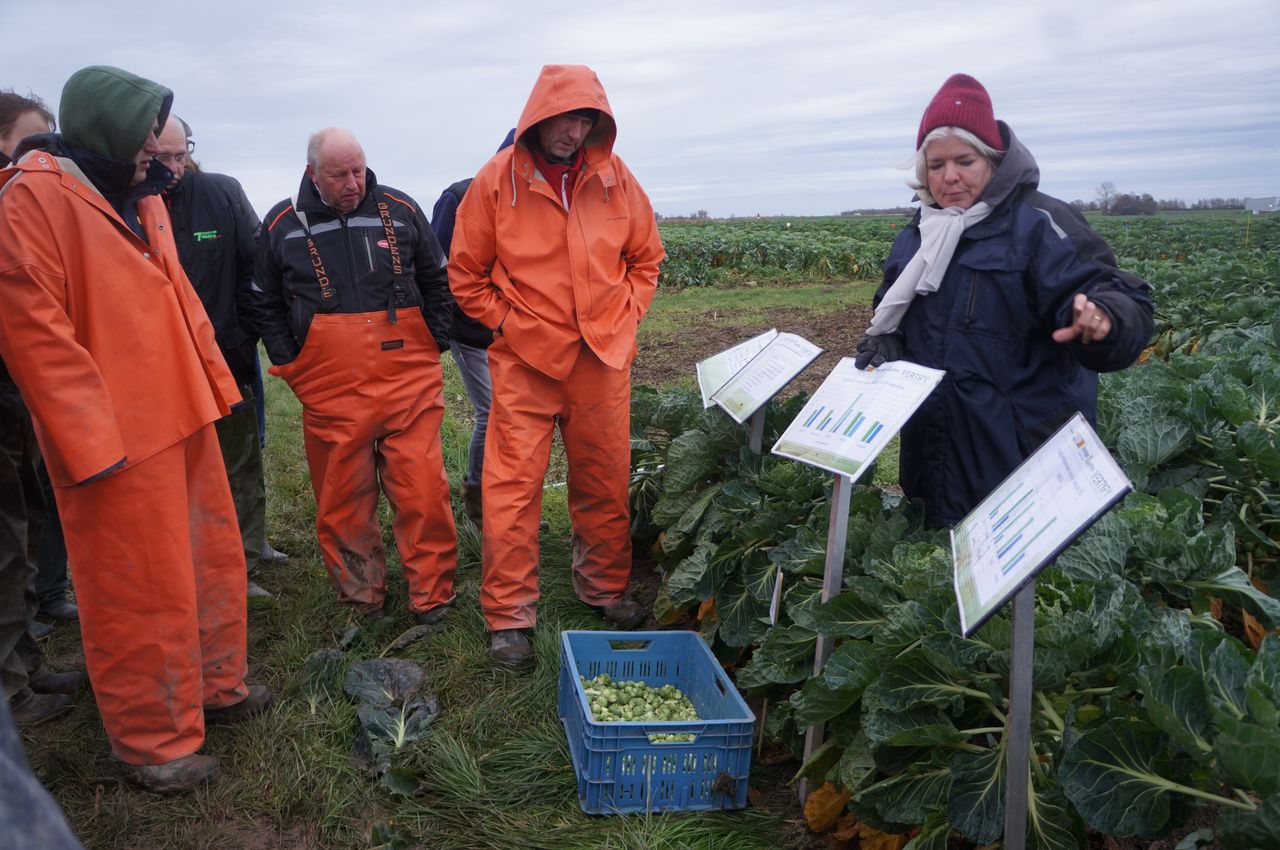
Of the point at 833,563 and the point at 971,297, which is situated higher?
the point at 971,297

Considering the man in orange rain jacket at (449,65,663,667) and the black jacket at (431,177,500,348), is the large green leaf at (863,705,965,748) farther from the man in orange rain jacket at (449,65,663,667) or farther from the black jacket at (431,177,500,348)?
the black jacket at (431,177,500,348)

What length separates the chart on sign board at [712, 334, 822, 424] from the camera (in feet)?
11.4

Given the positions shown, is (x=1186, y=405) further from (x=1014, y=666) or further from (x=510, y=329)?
(x=510, y=329)

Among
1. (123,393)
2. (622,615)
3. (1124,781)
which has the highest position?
(123,393)

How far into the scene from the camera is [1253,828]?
5.10 ft

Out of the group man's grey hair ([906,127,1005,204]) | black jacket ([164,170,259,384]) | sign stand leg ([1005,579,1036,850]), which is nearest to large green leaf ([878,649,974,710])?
sign stand leg ([1005,579,1036,850])

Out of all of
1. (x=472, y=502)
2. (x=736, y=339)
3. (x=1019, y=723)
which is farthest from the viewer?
(x=736, y=339)

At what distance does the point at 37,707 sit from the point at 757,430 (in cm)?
283

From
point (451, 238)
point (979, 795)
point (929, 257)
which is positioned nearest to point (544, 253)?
point (451, 238)

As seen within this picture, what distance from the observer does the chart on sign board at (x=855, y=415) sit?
8.38 ft

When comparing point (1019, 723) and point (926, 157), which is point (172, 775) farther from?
point (926, 157)

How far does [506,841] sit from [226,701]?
1.23 m

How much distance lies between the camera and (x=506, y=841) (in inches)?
114

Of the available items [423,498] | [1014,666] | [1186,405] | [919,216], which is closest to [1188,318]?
[1186,405]
